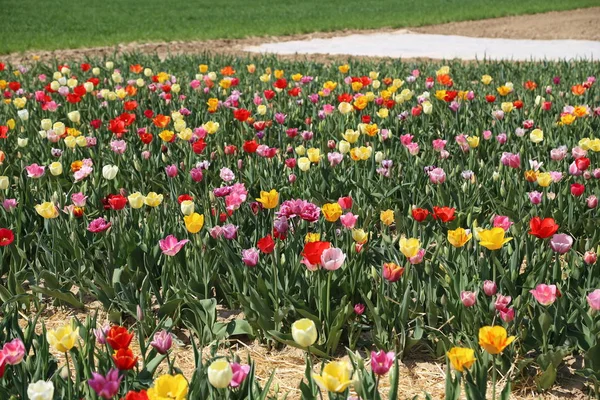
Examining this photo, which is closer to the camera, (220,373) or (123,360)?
(220,373)

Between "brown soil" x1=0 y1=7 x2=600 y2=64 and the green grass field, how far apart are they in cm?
62

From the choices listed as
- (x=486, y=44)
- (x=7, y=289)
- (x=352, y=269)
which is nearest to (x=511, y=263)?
(x=352, y=269)

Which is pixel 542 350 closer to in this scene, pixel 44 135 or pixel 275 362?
pixel 275 362

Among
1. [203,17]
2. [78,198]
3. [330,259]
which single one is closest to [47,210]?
[78,198]

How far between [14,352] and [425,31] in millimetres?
14562

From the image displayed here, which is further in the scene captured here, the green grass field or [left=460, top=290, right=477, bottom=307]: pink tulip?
the green grass field

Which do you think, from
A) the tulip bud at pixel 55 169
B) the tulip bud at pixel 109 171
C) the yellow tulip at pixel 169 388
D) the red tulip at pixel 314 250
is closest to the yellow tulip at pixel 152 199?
the tulip bud at pixel 109 171

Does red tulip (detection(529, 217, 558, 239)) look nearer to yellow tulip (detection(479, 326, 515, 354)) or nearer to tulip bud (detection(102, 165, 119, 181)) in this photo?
yellow tulip (detection(479, 326, 515, 354))

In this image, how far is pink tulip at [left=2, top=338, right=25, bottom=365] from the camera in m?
1.74

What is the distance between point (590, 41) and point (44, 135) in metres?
10.9

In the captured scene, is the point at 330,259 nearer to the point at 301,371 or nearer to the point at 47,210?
the point at 301,371

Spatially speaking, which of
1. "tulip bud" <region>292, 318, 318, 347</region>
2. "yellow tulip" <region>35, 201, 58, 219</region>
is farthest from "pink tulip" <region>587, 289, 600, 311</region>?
"yellow tulip" <region>35, 201, 58, 219</region>

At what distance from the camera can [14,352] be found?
1761 millimetres

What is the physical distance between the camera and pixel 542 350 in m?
2.24
